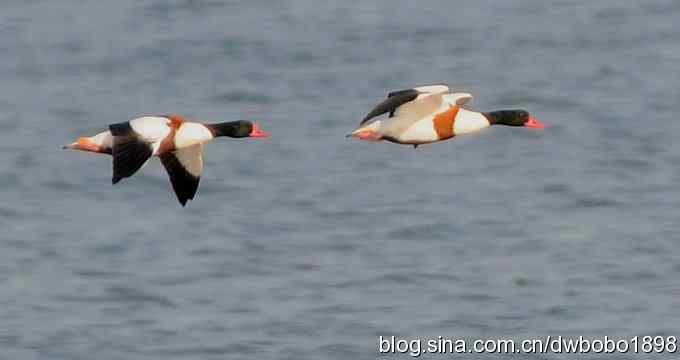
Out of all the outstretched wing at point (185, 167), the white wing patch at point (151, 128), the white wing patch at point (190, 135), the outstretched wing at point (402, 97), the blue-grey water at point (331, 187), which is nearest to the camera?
the outstretched wing at point (402, 97)

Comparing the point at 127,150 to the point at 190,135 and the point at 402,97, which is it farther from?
the point at 402,97

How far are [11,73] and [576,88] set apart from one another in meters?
7.09

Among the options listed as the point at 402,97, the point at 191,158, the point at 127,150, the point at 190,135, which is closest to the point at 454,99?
the point at 402,97

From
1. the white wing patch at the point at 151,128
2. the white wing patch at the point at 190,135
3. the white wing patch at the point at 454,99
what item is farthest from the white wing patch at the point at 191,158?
the white wing patch at the point at 454,99

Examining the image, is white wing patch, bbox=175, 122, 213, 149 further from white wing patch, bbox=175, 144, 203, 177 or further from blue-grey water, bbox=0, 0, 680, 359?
blue-grey water, bbox=0, 0, 680, 359

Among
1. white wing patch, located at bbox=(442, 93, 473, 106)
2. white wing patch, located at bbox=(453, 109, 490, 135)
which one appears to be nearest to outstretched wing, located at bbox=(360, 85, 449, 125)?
white wing patch, located at bbox=(442, 93, 473, 106)

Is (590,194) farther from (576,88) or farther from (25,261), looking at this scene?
(25,261)

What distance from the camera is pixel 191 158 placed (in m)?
13.7

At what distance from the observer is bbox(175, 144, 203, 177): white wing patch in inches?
537

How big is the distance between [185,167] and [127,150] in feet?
4.09

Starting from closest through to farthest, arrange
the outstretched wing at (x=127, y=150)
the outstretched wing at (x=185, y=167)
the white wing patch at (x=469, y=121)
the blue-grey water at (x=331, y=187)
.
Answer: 1. the outstretched wing at (x=127, y=150)
2. the white wing patch at (x=469, y=121)
3. the outstretched wing at (x=185, y=167)
4. the blue-grey water at (x=331, y=187)

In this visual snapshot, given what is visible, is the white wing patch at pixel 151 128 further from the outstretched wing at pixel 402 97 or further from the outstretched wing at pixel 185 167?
the outstretched wing at pixel 402 97

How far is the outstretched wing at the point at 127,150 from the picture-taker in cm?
1228

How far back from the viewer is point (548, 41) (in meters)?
28.8
